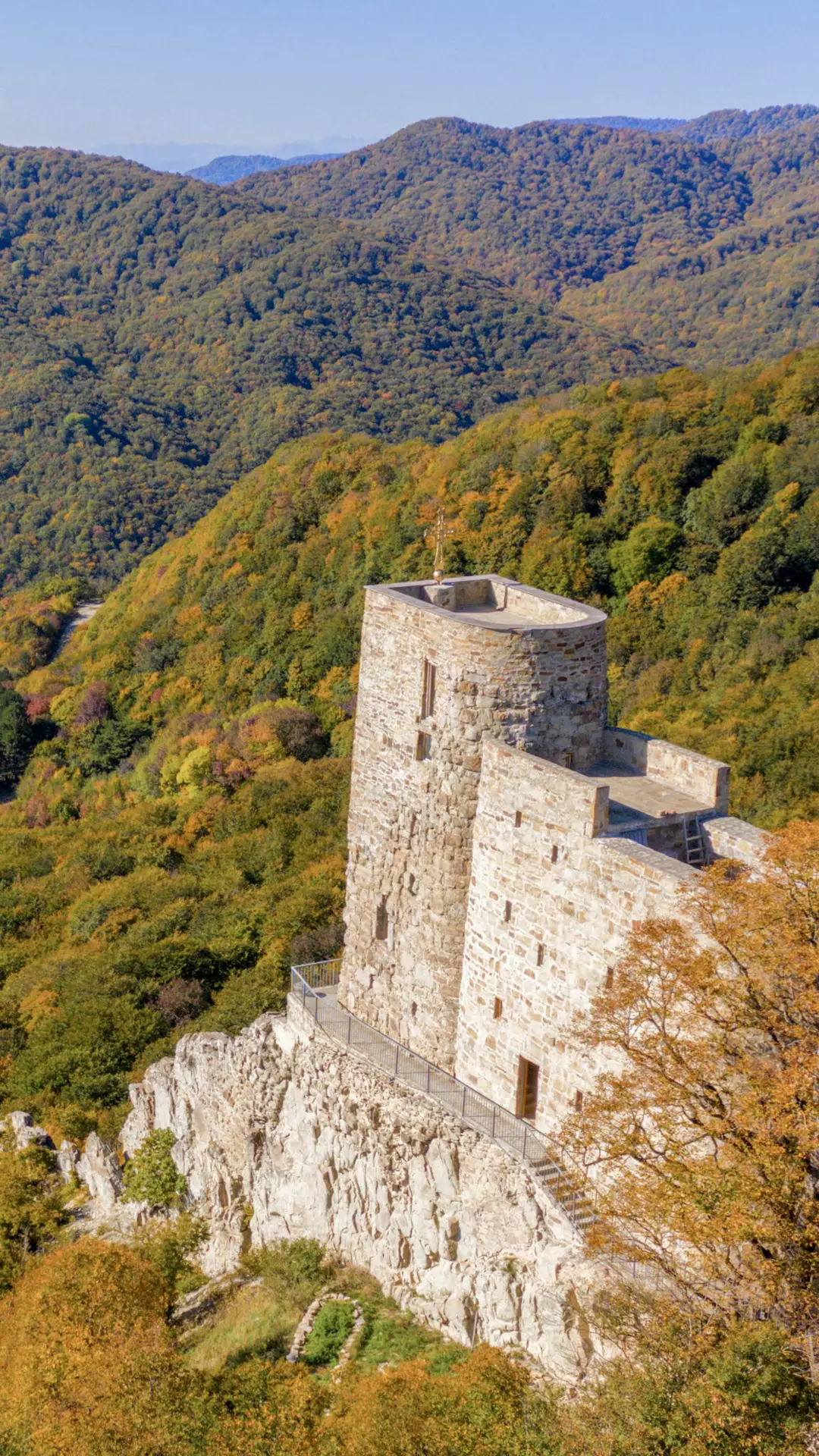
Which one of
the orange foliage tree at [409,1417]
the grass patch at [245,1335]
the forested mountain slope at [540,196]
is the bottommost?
the grass patch at [245,1335]

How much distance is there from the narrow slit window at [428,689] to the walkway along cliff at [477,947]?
0.08ft

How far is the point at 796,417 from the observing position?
47.8 meters

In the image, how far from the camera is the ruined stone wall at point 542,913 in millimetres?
15539

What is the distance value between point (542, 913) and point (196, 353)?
328 ft

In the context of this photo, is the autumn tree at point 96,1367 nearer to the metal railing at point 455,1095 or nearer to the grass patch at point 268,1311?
the grass patch at point 268,1311

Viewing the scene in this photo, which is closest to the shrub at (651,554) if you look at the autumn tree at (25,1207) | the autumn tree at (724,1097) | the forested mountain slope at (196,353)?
the autumn tree at (25,1207)

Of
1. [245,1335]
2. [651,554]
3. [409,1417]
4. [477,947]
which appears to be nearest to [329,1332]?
[245,1335]

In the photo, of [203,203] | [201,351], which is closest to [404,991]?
[201,351]

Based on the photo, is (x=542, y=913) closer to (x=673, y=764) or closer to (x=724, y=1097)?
(x=673, y=764)

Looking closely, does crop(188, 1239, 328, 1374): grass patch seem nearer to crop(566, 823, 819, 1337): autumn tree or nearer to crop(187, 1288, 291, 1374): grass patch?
crop(187, 1288, 291, 1374): grass patch

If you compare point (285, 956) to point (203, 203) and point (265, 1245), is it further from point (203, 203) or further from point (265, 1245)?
point (203, 203)

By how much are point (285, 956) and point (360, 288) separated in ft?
301

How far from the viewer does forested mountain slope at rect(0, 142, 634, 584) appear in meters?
89.8

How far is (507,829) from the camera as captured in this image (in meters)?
17.1
